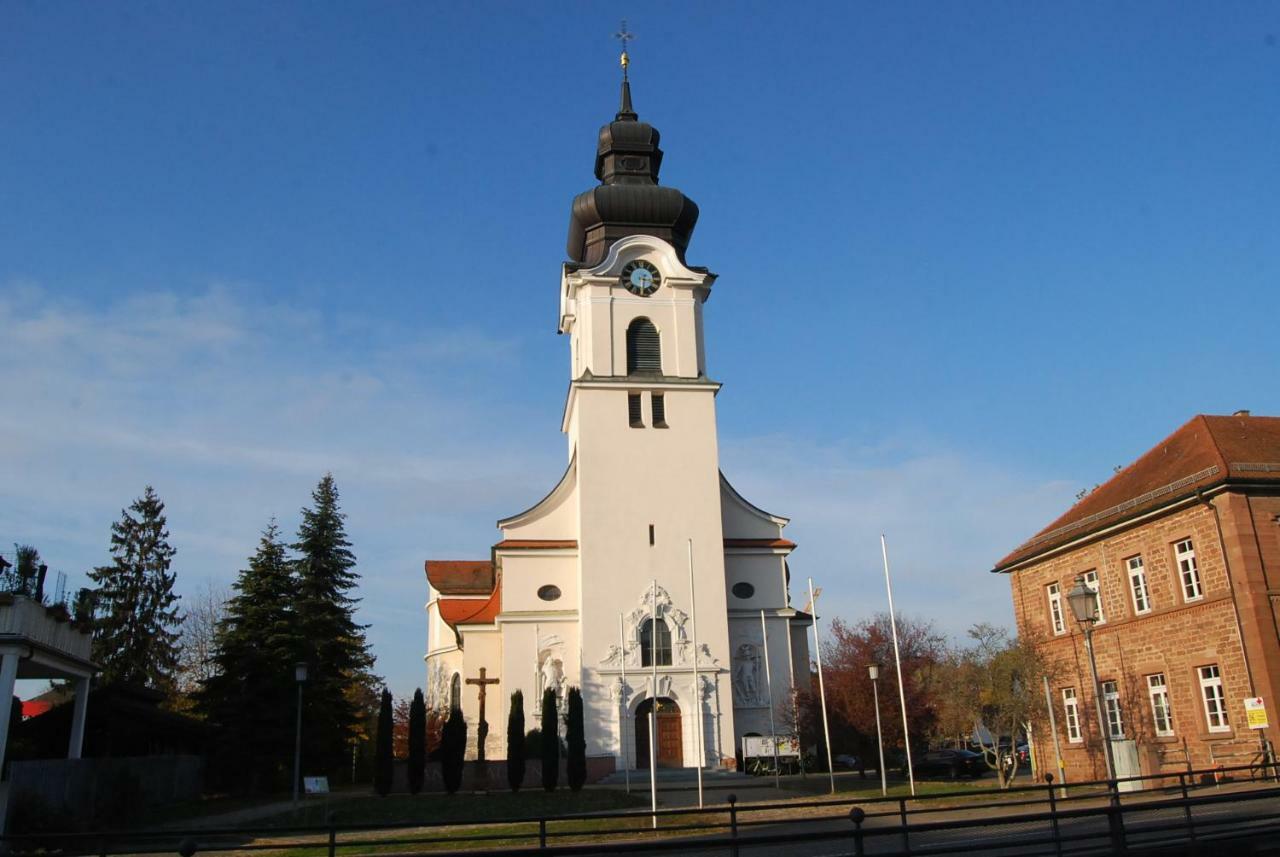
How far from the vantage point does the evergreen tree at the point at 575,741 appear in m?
31.2

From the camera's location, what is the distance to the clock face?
4131 cm

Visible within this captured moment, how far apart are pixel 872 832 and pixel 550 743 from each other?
23.4m

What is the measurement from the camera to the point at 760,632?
38.7m

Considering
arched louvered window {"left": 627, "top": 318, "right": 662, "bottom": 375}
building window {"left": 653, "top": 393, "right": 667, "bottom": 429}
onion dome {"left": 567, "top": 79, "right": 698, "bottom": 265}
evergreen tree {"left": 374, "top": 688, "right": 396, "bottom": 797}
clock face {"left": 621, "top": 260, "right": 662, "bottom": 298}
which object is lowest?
evergreen tree {"left": 374, "top": 688, "right": 396, "bottom": 797}

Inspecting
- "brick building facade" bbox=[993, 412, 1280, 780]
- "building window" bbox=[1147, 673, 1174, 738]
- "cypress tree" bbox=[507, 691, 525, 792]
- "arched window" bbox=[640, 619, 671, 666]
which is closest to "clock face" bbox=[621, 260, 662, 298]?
"arched window" bbox=[640, 619, 671, 666]

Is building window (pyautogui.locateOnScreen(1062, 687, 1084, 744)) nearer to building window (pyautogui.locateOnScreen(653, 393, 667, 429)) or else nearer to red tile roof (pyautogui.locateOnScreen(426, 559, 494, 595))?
building window (pyautogui.locateOnScreen(653, 393, 667, 429))

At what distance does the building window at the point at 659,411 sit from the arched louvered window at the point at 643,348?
1.23 m

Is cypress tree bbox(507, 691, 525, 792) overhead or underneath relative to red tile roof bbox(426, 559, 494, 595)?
underneath

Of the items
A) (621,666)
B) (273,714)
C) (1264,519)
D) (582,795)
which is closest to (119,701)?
(273,714)

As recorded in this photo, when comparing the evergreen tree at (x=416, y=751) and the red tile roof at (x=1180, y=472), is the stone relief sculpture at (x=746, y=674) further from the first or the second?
the evergreen tree at (x=416, y=751)

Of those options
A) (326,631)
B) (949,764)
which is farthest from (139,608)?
(949,764)

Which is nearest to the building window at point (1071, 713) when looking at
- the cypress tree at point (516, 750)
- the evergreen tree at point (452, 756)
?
the cypress tree at point (516, 750)

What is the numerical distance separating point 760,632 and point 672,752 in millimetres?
5662

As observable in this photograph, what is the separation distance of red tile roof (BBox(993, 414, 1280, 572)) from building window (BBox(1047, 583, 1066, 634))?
45.3 inches
